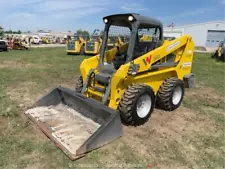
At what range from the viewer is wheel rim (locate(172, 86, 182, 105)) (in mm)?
4941

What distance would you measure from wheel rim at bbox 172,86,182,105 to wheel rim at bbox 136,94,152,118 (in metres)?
1.00

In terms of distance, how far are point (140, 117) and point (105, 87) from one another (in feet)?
2.87

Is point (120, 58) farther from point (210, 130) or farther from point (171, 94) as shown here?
point (210, 130)

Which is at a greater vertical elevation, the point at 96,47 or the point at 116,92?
the point at 96,47

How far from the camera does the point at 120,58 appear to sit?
464 cm

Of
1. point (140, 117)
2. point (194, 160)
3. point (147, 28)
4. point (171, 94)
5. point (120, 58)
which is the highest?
point (147, 28)

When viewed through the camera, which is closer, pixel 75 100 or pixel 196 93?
pixel 75 100

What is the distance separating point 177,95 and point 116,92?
1.82m

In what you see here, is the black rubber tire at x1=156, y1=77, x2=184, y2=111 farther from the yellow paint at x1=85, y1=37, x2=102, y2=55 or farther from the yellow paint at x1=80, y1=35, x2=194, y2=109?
the yellow paint at x1=85, y1=37, x2=102, y2=55

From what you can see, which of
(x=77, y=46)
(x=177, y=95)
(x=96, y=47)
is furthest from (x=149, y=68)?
(x=77, y=46)

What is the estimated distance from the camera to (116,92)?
12.9ft

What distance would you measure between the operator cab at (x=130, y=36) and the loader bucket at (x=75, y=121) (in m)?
0.94

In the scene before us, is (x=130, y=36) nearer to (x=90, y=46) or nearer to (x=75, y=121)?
(x=75, y=121)

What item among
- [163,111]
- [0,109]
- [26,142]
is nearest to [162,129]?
[163,111]
